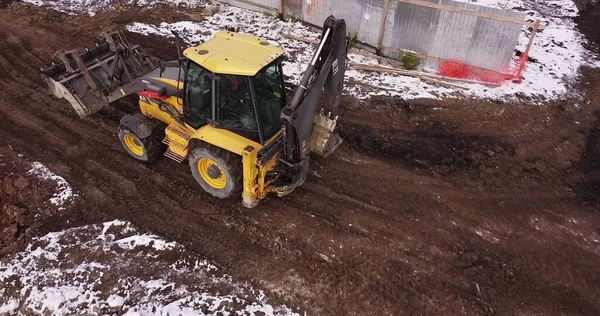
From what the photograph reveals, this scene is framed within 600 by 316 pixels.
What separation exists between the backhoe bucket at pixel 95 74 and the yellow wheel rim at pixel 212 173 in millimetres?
2196

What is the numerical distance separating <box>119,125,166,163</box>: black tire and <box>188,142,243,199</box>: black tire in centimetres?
105

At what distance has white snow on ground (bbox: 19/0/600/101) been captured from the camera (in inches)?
415

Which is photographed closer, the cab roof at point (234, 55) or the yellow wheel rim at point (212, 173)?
the cab roof at point (234, 55)

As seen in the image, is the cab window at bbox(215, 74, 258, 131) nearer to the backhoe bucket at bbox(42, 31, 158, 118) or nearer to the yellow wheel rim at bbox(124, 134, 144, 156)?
the yellow wheel rim at bbox(124, 134, 144, 156)

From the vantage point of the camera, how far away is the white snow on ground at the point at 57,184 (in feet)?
23.9

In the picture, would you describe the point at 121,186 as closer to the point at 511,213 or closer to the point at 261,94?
the point at 261,94

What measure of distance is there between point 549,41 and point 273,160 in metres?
10.5

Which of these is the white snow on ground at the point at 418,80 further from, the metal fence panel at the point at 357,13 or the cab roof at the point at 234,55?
the cab roof at the point at 234,55

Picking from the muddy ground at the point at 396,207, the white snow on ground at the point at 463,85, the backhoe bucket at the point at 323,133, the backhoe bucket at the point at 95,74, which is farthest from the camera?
the white snow on ground at the point at 463,85

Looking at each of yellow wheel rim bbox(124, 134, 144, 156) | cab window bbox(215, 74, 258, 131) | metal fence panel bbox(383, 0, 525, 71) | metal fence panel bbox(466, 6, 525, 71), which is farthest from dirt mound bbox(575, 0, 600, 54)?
yellow wheel rim bbox(124, 134, 144, 156)

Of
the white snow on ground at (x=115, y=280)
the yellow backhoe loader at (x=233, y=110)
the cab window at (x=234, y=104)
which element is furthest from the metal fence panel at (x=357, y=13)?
→ the white snow on ground at (x=115, y=280)

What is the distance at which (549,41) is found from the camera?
41.8 feet

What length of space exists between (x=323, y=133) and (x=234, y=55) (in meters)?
2.00

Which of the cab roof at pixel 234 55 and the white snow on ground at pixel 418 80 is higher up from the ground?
the cab roof at pixel 234 55
